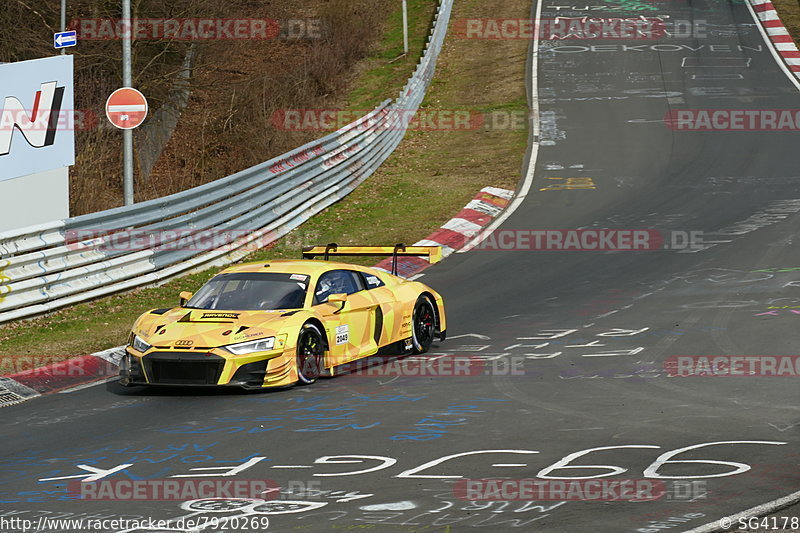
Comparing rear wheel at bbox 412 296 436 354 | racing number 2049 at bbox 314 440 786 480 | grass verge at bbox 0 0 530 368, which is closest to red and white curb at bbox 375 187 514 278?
grass verge at bbox 0 0 530 368

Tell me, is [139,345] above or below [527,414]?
above

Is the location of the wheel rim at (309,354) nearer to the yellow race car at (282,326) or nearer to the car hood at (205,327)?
the yellow race car at (282,326)

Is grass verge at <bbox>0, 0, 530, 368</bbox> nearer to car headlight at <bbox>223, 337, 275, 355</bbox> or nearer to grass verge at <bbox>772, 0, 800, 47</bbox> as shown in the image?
car headlight at <bbox>223, 337, 275, 355</bbox>

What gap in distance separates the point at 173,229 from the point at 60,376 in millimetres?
5567

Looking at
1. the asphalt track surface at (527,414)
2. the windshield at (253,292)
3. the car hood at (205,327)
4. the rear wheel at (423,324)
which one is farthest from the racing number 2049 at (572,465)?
the rear wheel at (423,324)

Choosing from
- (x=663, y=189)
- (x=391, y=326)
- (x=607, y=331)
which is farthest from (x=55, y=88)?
(x=663, y=189)

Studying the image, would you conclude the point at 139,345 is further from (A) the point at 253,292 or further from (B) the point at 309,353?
(B) the point at 309,353

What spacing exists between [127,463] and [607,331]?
286 inches

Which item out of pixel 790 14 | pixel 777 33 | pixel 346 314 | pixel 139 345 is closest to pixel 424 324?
pixel 346 314

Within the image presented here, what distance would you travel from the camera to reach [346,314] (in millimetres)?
12383

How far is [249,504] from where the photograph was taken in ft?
24.0

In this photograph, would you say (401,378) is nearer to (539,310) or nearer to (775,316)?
(539,310)

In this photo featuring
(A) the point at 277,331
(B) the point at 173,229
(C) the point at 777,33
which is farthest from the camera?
(C) the point at 777,33

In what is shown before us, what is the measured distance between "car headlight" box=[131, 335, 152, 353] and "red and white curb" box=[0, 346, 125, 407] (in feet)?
3.50
